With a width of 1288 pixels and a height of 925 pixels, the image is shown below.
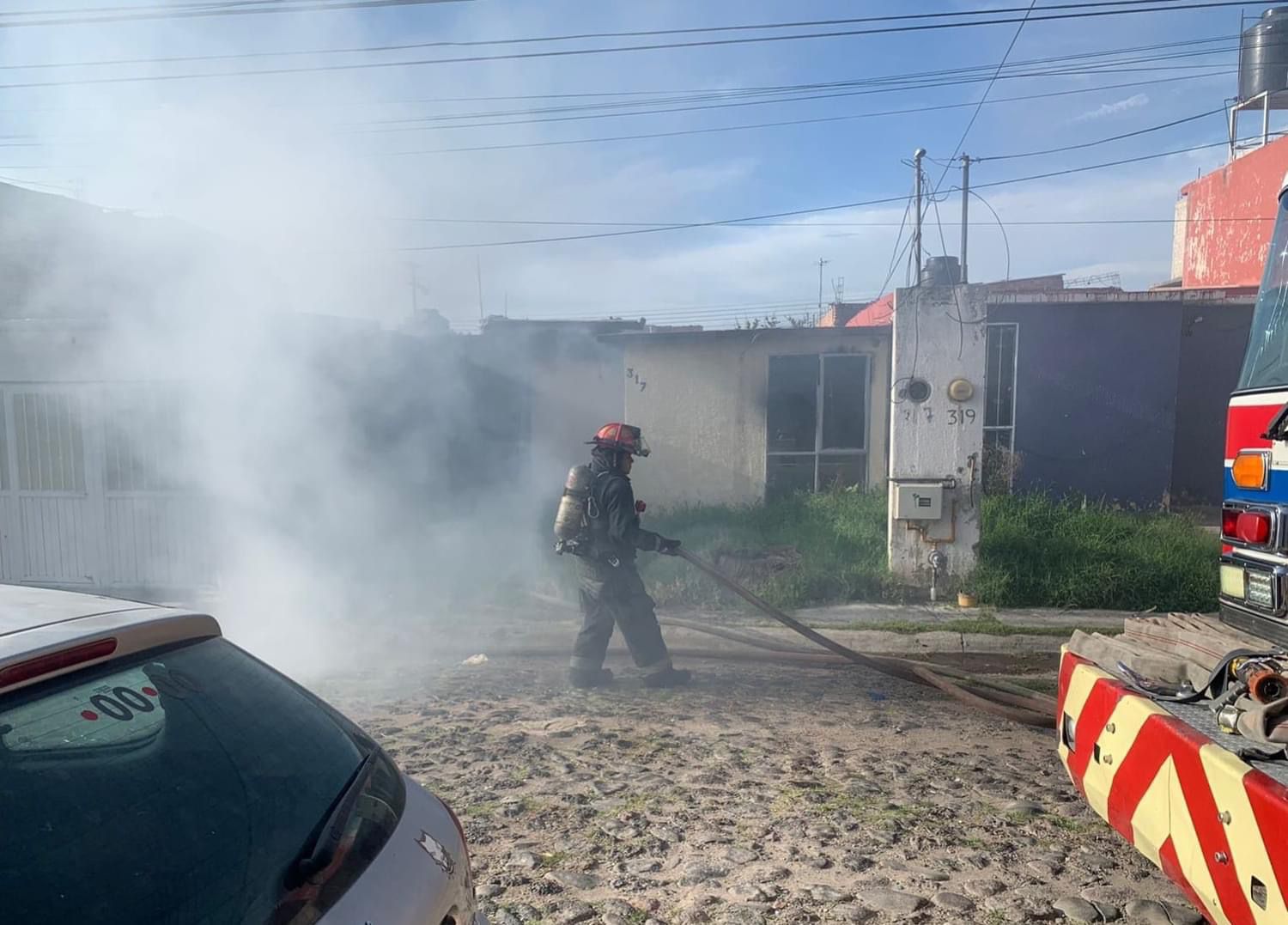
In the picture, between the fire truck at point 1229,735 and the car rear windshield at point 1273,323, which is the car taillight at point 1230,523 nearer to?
the fire truck at point 1229,735

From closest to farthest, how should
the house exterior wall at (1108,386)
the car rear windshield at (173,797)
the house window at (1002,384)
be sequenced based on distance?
the car rear windshield at (173,797) < the house exterior wall at (1108,386) < the house window at (1002,384)

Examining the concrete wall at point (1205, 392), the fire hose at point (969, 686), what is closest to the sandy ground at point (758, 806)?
the fire hose at point (969, 686)

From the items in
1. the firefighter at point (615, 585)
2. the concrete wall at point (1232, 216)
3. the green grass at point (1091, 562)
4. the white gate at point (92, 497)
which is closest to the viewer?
the firefighter at point (615, 585)

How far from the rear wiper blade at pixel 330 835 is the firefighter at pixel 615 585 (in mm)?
3857

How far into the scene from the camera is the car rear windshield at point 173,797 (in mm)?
1205

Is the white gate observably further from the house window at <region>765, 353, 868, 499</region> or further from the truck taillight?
the truck taillight

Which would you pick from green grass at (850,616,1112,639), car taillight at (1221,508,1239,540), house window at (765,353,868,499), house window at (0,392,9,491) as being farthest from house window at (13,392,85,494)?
car taillight at (1221,508,1239,540)

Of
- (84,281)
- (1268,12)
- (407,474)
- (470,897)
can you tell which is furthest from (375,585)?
(1268,12)

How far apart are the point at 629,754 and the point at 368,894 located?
3.07 metres

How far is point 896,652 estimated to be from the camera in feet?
22.3

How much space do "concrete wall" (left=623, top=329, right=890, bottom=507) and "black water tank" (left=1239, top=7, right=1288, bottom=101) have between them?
14.5 meters

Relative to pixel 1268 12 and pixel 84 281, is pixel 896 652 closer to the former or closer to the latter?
pixel 84 281

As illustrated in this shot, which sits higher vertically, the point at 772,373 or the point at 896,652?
the point at 772,373

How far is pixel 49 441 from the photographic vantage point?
346 inches
